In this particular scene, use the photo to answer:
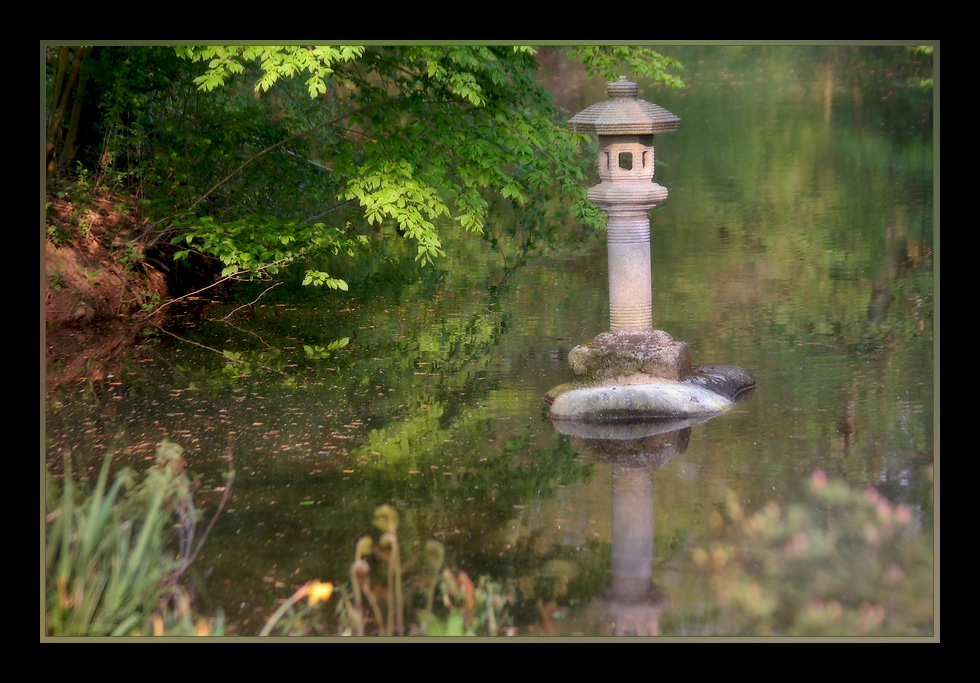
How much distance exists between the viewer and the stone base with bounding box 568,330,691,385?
817 centimetres

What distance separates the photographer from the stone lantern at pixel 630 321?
8.00 m

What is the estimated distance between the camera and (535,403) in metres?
8.42

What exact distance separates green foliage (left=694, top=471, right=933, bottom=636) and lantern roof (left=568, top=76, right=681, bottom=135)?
2.98 m

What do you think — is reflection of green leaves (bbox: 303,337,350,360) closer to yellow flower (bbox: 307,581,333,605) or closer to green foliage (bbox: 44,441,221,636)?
green foliage (bbox: 44,441,221,636)

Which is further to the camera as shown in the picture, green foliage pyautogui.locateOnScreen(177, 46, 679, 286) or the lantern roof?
green foliage pyautogui.locateOnScreen(177, 46, 679, 286)

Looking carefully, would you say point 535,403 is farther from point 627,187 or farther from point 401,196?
point 401,196

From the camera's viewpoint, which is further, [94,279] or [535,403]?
[94,279]

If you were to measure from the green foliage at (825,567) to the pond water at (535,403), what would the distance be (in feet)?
0.49

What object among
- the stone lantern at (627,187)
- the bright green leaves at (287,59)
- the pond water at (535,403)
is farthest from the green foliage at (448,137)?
the stone lantern at (627,187)

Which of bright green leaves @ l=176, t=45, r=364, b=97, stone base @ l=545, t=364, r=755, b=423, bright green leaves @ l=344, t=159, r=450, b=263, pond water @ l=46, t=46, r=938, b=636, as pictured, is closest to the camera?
pond water @ l=46, t=46, r=938, b=636

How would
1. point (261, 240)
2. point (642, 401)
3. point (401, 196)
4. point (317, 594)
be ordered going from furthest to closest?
point (261, 240) → point (401, 196) → point (642, 401) → point (317, 594)

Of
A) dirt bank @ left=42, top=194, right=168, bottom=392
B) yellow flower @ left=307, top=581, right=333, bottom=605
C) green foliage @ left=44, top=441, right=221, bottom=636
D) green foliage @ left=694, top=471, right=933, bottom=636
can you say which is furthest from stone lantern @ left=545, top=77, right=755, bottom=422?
dirt bank @ left=42, top=194, right=168, bottom=392

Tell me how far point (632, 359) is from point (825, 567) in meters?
2.88

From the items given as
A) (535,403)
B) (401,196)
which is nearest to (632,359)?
(535,403)
